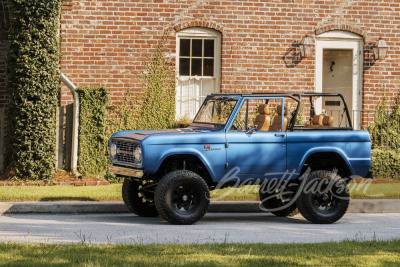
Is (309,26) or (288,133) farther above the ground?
(309,26)

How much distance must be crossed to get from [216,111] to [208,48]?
5.83 meters

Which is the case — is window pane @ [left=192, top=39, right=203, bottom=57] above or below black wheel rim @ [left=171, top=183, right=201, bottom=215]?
above

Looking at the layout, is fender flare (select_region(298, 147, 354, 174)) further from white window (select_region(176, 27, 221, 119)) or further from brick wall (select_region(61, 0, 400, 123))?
white window (select_region(176, 27, 221, 119))

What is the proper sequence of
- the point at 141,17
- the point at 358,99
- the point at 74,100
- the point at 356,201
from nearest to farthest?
1. the point at 356,201
2. the point at 74,100
3. the point at 141,17
4. the point at 358,99

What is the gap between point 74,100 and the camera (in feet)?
52.0

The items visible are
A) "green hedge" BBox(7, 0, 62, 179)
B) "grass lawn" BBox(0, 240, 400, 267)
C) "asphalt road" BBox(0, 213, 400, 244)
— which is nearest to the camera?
"grass lawn" BBox(0, 240, 400, 267)

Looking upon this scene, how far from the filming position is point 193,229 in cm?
995

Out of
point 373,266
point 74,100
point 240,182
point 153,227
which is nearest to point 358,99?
point 74,100

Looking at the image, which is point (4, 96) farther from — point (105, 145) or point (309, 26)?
point (309, 26)

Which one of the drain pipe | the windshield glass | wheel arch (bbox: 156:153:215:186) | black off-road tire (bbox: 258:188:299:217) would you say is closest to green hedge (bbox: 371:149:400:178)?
black off-road tire (bbox: 258:188:299:217)

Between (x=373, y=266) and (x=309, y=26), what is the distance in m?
11.2

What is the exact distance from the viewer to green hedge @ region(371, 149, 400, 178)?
17.0 m

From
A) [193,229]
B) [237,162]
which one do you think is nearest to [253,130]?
[237,162]

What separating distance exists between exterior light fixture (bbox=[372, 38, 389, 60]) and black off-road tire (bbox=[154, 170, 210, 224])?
8742 millimetres
